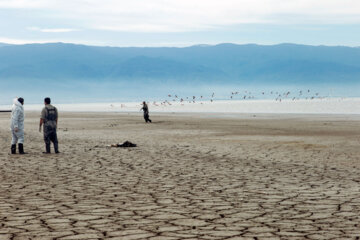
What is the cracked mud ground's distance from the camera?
Result: 757 cm

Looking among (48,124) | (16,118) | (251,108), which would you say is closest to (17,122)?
(16,118)

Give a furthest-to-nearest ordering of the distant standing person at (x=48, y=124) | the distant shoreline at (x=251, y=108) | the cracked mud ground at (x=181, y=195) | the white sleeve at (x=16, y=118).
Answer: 1. the distant shoreline at (x=251, y=108)
2. the distant standing person at (x=48, y=124)
3. the white sleeve at (x=16, y=118)
4. the cracked mud ground at (x=181, y=195)

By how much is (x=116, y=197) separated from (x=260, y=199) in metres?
2.36

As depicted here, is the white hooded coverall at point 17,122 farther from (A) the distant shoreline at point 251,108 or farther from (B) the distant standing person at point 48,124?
(A) the distant shoreline at point 251,108

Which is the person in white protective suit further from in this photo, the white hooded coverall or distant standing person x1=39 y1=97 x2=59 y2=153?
distant standing person x1=39 y1=97 x2=59 y2=153

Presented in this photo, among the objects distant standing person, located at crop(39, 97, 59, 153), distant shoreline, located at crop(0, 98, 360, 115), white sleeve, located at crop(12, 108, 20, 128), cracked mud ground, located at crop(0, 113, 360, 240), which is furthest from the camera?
distant shoreline, located at crop(0, 98, 360, 115)

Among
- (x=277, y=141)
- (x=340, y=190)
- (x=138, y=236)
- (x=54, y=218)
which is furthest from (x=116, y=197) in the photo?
(x=277, y=141)

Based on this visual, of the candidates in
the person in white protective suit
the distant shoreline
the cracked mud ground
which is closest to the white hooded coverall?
the person in white protective suit

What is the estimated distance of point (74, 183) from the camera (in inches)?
Result: 467

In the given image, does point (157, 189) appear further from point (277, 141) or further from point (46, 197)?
point (277, 141)

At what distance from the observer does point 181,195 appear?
10.3 m

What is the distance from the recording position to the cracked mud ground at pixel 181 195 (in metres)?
7.57

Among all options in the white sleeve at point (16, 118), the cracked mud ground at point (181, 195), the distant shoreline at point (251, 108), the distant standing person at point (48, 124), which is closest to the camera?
the cracked mud ground at point (181, 195)

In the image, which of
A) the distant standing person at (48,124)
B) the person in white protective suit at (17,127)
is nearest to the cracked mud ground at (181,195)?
the person in white protective suit at (17,127)
